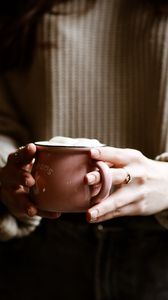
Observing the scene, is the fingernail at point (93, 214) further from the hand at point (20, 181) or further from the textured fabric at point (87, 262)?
the textured fabric at point (87, 262)

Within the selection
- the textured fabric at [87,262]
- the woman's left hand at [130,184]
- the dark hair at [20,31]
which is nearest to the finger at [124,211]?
the woman's left hand at [130,184]

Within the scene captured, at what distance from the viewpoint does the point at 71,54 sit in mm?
1092

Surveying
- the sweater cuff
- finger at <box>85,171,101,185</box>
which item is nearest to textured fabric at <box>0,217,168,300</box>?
the sweater cuff

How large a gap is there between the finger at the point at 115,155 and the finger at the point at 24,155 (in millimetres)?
86

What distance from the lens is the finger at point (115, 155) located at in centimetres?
72

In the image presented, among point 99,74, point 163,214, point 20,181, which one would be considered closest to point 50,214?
point 20,181

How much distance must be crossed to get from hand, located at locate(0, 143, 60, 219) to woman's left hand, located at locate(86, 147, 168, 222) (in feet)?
0.27

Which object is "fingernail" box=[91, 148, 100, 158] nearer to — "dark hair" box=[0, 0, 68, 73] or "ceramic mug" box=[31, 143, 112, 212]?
"ceramic mug" box=[31, 143, 112, 212]

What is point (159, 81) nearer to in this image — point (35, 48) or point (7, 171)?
point (35, 48)

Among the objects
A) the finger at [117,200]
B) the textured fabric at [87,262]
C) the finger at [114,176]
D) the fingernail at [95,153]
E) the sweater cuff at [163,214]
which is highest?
the fingernail at [95,153]

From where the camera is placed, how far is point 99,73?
1090 mm

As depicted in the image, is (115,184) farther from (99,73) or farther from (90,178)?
(99,73)

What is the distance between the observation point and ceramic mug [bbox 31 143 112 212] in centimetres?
72

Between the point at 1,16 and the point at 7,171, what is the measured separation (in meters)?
0.49
